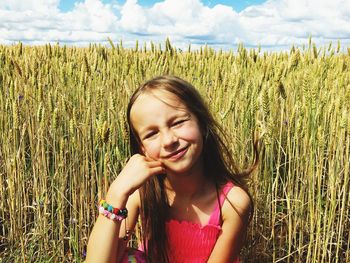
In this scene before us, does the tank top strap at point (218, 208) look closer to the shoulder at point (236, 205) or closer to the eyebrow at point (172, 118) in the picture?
the shoulder at point (236, 205)

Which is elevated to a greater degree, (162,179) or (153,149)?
(153,149)

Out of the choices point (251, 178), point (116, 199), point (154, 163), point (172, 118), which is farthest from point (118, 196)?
Answer: point (251, 178)

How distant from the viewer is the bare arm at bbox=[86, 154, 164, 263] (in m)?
1.17

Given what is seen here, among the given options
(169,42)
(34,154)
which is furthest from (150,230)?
(169,42)

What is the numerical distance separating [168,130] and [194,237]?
1.06ft

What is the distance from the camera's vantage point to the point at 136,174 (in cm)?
118

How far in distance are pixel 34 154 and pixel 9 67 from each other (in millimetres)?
1223

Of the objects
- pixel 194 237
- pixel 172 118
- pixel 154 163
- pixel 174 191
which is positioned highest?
pixel 172 118

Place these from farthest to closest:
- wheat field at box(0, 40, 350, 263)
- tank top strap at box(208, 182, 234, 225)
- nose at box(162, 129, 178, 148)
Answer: wheat field at box(0, 40, 350, 263) → tank top strap at box(208, 182, 234, 225) → nose at box(162, 129, 178, 148)

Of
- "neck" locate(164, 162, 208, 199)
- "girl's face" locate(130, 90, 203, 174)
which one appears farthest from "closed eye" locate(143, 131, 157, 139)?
"neck" locate(164, 162, 208, 199)

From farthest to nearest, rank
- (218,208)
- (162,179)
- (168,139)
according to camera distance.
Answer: (162,179), (218,208), (168,139)

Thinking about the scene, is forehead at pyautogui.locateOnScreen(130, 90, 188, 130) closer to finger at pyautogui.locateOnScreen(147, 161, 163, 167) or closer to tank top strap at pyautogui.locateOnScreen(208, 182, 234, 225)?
finger at pyautogui.locateOnScreen(147, 161, 163, 167)

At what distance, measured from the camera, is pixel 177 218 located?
132 centimetres

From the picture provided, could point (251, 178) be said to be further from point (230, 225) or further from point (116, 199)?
point (116, 199)
